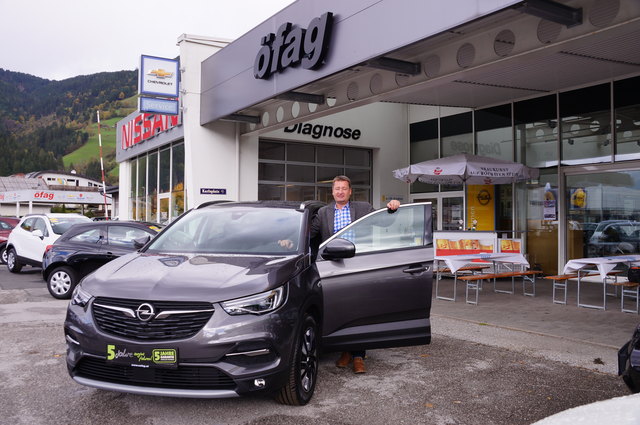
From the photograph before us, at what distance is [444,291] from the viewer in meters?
11.2

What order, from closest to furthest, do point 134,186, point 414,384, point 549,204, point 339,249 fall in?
point 339,249, point 414,384, point 549,204, point 134,186

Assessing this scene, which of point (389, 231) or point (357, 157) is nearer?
point (389, 231)

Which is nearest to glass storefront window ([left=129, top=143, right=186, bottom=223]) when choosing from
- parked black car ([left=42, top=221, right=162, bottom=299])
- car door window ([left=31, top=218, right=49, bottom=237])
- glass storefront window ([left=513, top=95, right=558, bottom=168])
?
car door window ([left=31, top=218, right=49, bottom=237])

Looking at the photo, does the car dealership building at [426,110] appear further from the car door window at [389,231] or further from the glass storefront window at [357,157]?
the car door window at [389,231]

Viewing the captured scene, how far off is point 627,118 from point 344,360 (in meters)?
9.07

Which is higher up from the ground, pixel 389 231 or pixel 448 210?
pixel 448 210

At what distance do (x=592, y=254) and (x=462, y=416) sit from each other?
9.29 m

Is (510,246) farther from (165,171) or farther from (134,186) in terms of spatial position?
(134,186)

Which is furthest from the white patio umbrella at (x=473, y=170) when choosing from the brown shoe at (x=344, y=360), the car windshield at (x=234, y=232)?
the car windshield at (x=234, y=232)

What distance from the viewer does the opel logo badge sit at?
364cm

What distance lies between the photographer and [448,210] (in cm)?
1570

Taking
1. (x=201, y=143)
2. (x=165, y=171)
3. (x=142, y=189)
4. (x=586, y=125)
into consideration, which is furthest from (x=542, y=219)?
(x=142, y=189)

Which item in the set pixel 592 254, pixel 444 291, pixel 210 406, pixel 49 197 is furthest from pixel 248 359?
pixel 49 197

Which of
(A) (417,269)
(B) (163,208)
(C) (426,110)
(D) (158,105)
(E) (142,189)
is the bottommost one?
(A) (417,269)
